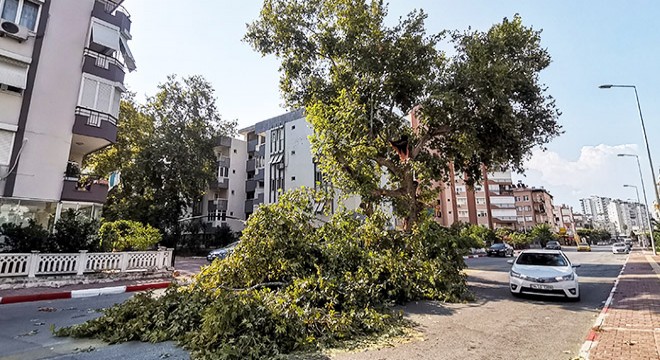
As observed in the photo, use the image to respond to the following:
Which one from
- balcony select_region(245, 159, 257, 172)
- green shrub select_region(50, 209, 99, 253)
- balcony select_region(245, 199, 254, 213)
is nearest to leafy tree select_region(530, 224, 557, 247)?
balcony select_region(245, 199, 254, 213)

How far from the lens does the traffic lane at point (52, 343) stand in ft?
17.9

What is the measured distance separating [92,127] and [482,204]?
66640mm

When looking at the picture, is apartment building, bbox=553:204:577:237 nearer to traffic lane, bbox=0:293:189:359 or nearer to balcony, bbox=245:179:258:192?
balcony, bbox=245:179:258:192

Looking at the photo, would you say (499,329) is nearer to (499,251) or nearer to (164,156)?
(164,156)

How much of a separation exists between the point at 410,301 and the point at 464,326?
10.6 feet

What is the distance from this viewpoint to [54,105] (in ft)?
53.3

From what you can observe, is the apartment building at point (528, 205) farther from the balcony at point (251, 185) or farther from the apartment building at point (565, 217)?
the balcony at point (251, 185)

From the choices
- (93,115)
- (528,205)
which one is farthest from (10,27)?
(528,205)

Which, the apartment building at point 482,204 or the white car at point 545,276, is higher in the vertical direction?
the apartment building at point 482,204

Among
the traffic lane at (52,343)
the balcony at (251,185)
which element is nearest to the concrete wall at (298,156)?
the balcony at (251,185)

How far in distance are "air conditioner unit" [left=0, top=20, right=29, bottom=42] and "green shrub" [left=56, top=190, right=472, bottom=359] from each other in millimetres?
14757

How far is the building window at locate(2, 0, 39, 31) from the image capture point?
1552 centimetres

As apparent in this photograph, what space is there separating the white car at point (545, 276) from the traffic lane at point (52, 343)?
9.53 metres

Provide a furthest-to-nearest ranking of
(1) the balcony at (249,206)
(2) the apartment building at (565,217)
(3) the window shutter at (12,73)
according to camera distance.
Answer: (2) the apartment building at (565,217), (1) the balcony at (249,206), (3) the window shutter at (12,73)
